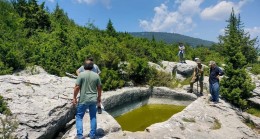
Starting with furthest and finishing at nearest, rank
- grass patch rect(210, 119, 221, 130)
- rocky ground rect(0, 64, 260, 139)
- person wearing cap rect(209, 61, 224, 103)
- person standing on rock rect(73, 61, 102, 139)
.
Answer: person wearing cap rect(209, 61, 224, 103) → grass patch rect(210, 119, 221, 130) → rocky ground rect(0, 64, 260, 139) → person standing on rock rect(73, 61, 102, 139)

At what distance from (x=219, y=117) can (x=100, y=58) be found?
841 cm

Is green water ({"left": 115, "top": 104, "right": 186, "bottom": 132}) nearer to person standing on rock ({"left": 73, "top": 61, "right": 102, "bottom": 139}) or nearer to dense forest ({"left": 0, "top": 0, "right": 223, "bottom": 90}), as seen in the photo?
dense forest ({"left": 0, "top": 0, "right": 223, "bottom": 90})

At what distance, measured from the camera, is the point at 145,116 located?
56.5 ft

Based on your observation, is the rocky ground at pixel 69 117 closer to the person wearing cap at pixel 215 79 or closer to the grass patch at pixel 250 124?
the grass patch at pixel 250 124

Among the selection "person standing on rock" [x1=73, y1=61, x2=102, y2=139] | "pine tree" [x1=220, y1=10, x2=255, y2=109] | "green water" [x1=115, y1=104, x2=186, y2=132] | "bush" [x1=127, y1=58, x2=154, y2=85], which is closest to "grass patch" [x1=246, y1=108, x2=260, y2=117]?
"pine tree" [x1=220, y1=10, x2=255, y2=109]

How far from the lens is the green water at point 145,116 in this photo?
15.3m

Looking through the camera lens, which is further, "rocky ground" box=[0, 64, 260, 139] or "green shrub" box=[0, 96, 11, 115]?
"rocky ground" box=[0, 64, 260, 139]

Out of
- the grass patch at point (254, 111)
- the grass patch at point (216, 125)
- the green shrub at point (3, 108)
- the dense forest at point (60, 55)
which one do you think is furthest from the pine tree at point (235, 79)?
the green shrub at point (3, 108)

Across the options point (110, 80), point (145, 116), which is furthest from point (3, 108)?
point (145, 116)

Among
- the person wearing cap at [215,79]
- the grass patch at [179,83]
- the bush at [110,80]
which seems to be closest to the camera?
the person wearing cap at [215,79]

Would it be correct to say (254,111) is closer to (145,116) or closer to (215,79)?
Answer: (215,79)

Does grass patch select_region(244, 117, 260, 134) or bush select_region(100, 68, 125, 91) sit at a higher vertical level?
bush select_region(100, 68, 125, 91)

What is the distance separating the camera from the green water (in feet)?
50.2

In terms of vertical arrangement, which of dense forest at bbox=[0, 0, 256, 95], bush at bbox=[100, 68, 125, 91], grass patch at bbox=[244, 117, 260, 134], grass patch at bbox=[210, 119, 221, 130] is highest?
dense forest at bbox=[0, 0, 256, 95]
